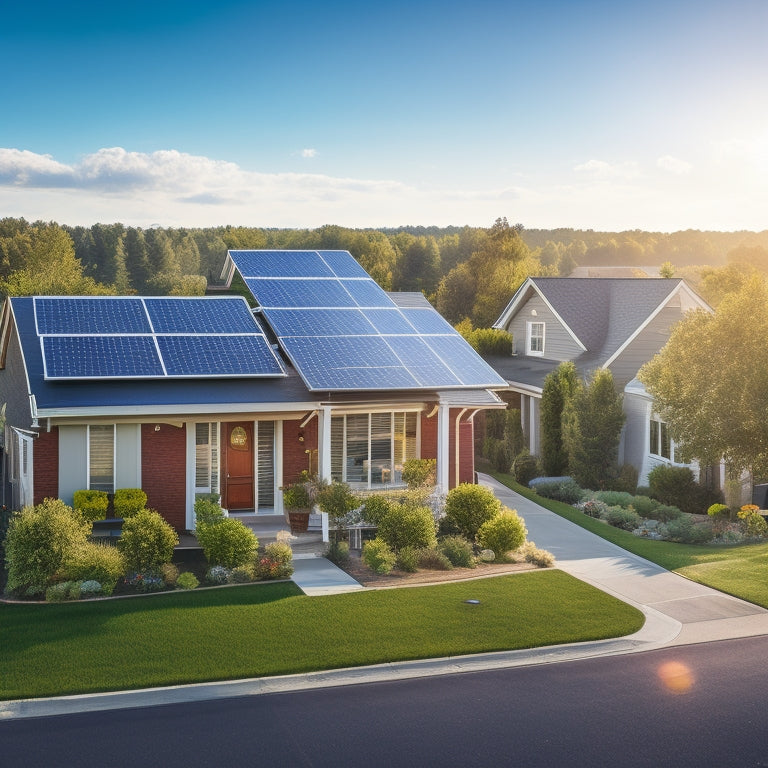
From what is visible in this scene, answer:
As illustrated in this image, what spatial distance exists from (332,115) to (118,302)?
1839cm

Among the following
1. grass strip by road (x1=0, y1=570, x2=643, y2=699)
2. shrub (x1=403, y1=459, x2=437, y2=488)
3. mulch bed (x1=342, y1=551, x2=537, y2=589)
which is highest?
shrub (x1=403, y1=459, x2=437, y2=488)

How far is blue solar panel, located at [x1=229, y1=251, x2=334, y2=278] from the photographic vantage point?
25875 millimetres

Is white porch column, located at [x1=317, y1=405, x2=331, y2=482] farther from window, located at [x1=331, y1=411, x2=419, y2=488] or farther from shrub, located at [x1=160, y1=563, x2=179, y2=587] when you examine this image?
shrub, located at [x1=160, y1=563, x2=179, y2=587]

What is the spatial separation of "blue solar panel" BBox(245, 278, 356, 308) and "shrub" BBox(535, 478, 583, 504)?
794 cm

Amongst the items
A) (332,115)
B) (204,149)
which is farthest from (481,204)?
(332,115)

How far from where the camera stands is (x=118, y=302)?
22953 mm

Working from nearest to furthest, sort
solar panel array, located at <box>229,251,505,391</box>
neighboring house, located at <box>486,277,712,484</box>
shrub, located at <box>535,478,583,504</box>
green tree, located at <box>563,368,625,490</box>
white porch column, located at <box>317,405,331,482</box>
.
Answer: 1. white porch column, located at <box>317,405,331,482</box>
2. solar panel array, located at <box>229,251,505,391</box>
3. shrub, located at <box>535,478,583,504</box>
4. green tree, located at <box>563,368,625,490</box>
5. neighboring house, located at <box>486,277,712,484</box>

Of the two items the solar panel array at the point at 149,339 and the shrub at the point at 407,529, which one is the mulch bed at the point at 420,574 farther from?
the solar panel array at the point at 149,339

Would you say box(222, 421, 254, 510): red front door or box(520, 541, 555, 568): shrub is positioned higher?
box(222, 421, 254, 510): red front door

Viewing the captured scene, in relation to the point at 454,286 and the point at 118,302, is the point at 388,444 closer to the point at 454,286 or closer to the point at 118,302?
the point at 118,302

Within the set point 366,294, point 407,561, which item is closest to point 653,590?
point 407,561

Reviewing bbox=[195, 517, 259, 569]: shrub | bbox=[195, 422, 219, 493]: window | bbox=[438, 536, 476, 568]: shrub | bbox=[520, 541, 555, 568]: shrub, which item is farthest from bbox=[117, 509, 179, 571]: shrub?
bbox=[520, 541, 555, 568]: shrub

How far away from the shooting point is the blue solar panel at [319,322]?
22.1 m

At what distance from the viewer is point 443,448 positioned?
20609mm
